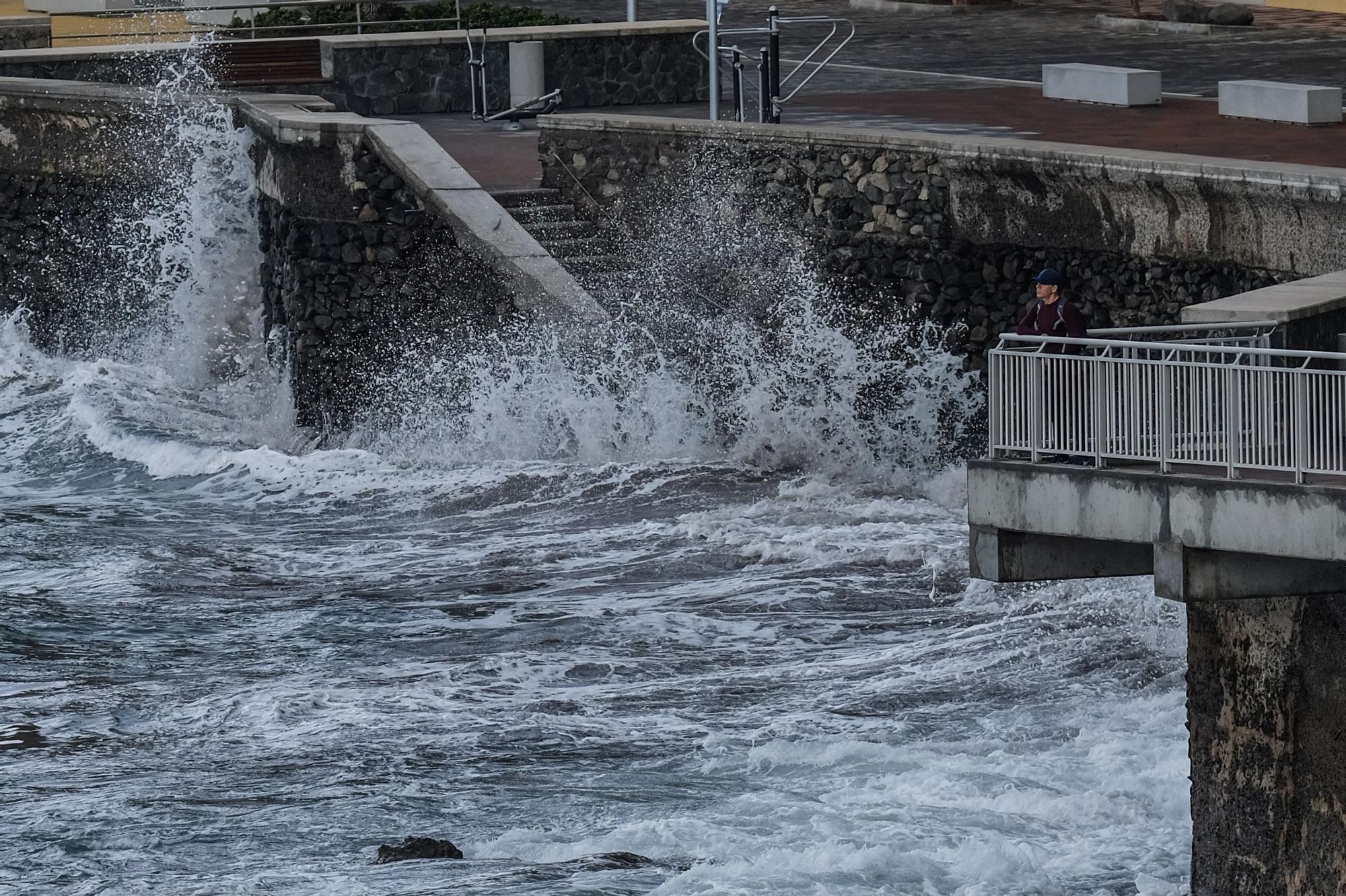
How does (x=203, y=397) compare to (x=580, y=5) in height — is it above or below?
below

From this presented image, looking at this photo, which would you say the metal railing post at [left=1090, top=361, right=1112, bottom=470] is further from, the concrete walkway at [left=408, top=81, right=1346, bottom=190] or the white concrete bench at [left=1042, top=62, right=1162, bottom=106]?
the white concrete bench at [left=1042, top=62, right=1162, bottom=106]

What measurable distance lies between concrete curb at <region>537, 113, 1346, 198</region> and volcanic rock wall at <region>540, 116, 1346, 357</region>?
0.02 m

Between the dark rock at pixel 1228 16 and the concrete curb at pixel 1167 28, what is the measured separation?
6 centimetres

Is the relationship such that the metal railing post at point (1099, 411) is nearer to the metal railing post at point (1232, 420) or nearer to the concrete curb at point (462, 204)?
the metal railing post at point (1232, 420)

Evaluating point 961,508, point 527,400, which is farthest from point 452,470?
point 961,508

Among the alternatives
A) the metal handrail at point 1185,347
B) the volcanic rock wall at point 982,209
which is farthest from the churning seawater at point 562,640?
the metal handrail at point 1185,347

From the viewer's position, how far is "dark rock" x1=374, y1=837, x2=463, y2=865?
35.0 ft

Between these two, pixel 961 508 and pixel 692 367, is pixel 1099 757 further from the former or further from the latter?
pixel 692 367

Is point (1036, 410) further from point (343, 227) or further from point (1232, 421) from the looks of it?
point (343, 227)

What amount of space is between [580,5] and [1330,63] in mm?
16953

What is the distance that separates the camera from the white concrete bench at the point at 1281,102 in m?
19.5

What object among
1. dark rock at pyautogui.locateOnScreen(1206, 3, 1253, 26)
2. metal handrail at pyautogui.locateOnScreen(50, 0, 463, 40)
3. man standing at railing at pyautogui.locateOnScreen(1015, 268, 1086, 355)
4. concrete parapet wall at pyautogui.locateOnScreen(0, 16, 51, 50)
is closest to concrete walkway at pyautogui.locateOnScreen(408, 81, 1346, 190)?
metal handrail at pyautogui.locateOnScreen(50, 0, 463, 40)

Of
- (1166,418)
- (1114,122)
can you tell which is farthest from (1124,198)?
(1166,418)

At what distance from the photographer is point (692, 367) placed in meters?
18.7
